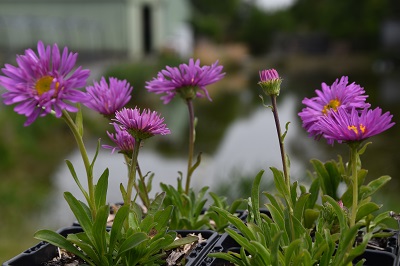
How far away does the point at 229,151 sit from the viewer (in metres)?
6.52

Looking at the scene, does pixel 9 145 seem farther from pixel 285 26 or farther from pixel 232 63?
pixel 285 26

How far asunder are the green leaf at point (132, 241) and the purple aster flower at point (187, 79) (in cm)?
33

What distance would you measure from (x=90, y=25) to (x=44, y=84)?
12296 millimetres

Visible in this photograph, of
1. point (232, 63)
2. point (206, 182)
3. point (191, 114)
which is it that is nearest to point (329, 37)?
point (232, 63)

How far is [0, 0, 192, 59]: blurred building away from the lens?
11.0 metres

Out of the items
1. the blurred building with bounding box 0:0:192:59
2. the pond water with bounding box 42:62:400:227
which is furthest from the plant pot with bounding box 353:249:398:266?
the blurred building with bounding box 0:0:192:59

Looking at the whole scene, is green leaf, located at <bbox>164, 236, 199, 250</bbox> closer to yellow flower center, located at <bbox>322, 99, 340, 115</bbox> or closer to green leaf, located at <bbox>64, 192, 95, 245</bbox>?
green leaf, located at <bbox>64, 192, 95, 245</bbox>

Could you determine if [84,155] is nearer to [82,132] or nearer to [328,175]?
[82,132]

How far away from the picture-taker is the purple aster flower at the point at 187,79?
3.82ft

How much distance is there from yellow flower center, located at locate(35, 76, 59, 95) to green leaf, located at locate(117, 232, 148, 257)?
Answer: 0.27m

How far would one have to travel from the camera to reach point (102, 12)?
1332 centimetres

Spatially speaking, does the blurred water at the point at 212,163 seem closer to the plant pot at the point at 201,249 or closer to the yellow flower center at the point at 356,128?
the plant pot at the point at 201,249

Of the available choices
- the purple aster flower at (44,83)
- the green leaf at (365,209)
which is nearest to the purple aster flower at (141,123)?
the purple aster flower at (44,83)

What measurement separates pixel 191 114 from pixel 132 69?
8.85m
